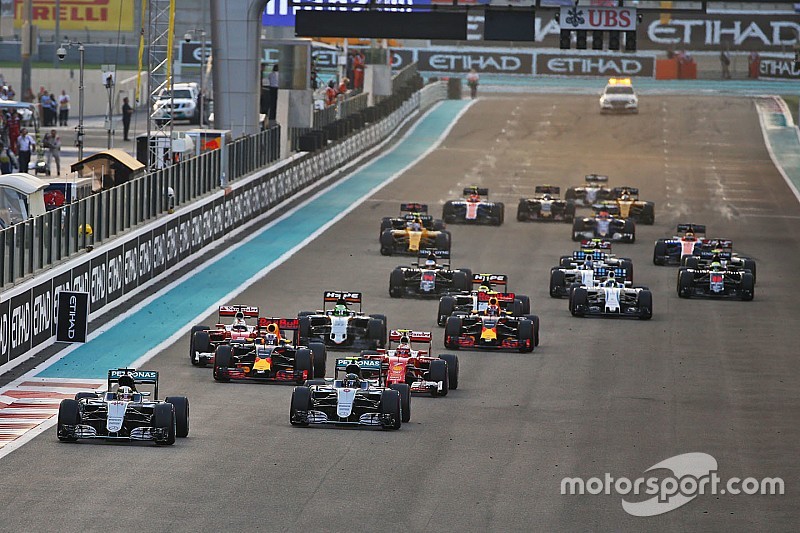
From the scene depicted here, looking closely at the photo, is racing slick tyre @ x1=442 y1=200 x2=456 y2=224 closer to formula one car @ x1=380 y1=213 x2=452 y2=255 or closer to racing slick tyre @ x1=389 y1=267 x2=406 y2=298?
formula one car @ x1=380 y1=213 x2=452 y2=255

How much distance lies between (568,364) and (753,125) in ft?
185

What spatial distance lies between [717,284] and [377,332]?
1035cm

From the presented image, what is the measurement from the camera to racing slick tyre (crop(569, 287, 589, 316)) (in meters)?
32.1

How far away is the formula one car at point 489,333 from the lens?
28031mm

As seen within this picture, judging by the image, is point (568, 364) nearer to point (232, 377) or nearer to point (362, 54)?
point (232, 377)

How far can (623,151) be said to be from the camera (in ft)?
231

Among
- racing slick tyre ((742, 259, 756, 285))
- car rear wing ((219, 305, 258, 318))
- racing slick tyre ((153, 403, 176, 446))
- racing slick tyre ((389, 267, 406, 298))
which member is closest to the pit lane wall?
car rear wing ((219, 305, 258, 318))

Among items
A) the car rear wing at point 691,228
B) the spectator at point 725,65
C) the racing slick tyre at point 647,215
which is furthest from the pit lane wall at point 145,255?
the spectator at point 725,65

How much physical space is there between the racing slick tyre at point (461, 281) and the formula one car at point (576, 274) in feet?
6.75

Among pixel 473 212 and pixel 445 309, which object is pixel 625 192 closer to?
pixel 473 212

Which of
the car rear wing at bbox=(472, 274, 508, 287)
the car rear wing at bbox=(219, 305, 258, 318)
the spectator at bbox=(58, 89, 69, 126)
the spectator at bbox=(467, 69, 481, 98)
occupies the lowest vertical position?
the car rear wing at bbox=(219, 305, 258, 318)

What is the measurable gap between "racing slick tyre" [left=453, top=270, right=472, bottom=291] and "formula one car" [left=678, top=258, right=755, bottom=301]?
15.7ft

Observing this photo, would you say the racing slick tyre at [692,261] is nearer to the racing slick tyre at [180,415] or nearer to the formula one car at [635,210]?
the formula one car at [635,210]

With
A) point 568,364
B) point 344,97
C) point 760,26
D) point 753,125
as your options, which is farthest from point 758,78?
point 568,364
